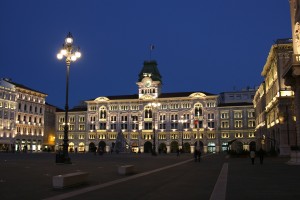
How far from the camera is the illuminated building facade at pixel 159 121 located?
109812 millimetres

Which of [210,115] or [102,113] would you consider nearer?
[210,115]

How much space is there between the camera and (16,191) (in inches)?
500

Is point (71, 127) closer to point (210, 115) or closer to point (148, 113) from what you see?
point (148, 113)

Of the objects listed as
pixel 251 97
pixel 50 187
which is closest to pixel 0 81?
pixel 251 97

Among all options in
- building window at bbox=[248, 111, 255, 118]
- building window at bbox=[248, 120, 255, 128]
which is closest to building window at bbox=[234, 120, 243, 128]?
building window at bbox=[248, 120, 255, 128]

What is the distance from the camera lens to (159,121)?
114 m

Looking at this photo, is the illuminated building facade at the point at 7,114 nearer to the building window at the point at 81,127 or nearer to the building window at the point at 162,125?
the building window at the point at 81,127

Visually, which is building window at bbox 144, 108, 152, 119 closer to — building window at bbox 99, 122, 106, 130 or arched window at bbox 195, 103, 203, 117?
building window at bbox 99, 122, 106, 130

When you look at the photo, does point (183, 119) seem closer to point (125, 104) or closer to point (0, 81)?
point (125, 104)

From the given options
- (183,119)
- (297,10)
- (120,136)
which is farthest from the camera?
(183,119)

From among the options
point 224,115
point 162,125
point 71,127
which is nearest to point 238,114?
point 224,115

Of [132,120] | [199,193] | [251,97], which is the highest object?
[251,97]

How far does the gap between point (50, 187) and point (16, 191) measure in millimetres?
1611

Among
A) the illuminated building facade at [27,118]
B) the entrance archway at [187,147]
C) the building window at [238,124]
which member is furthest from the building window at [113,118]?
the building window at [238,124]
